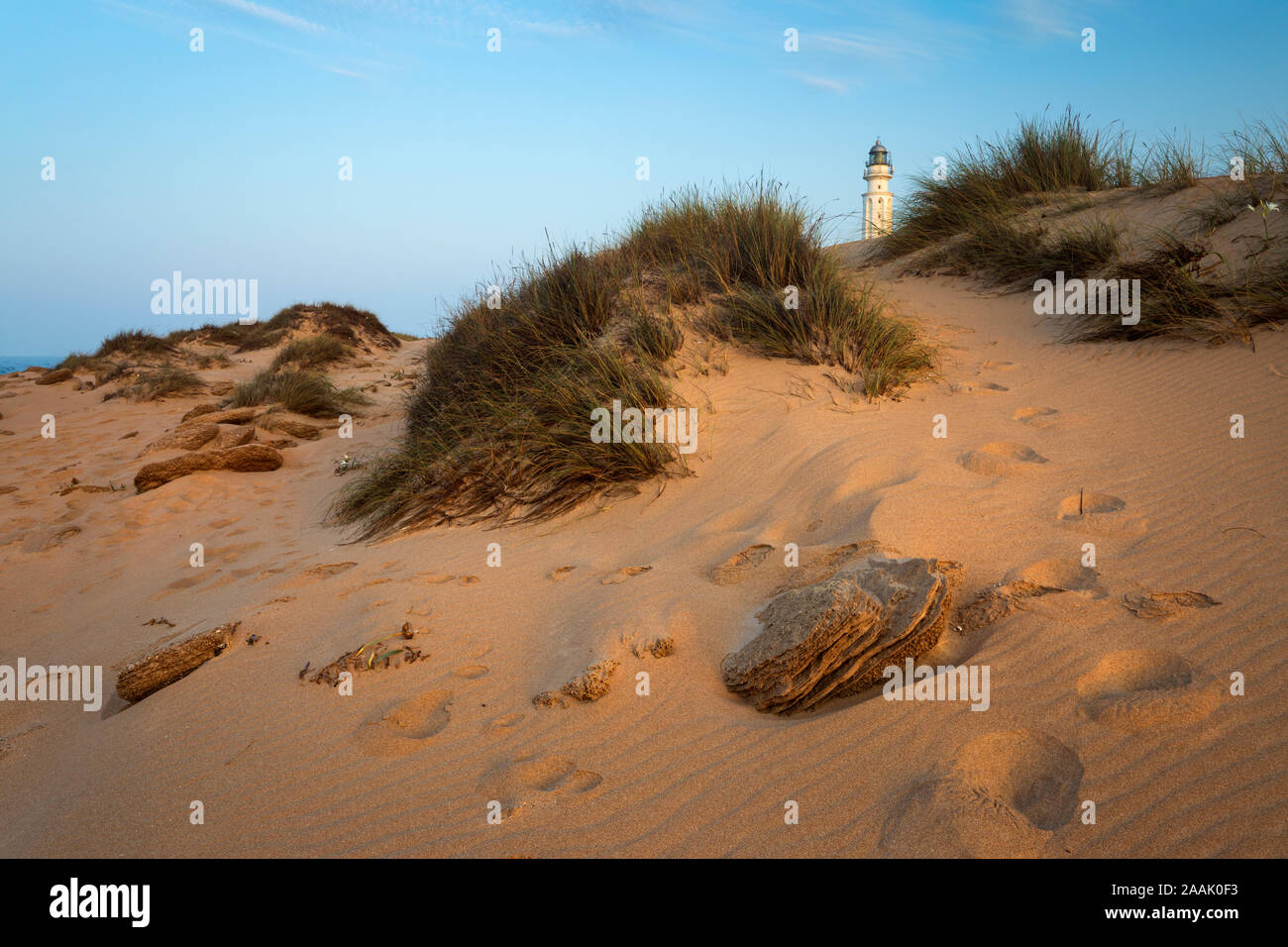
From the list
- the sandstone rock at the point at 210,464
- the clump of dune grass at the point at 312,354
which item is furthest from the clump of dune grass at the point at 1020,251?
the clump of dune grass at the point at 312,354

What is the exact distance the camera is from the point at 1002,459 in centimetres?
412

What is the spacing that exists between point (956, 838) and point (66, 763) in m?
3.26

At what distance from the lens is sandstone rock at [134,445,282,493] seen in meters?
6.79

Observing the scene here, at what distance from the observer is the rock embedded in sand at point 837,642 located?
2.50 meters

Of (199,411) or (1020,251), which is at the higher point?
(1020,251)

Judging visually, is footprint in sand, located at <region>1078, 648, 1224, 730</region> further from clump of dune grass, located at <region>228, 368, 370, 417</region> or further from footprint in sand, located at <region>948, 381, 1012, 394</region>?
clump of dune grass, located at <region>228, 368, 370, 417</region>

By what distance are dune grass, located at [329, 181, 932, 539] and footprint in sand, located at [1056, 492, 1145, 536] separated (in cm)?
193

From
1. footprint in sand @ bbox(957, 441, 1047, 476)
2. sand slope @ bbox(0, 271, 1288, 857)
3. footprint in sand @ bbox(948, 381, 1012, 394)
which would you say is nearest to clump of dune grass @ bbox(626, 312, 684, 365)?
sand slope @ bbox(0, 271, 1288, 857)

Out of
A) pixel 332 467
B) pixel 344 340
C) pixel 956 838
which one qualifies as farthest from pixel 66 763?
pixel 344 340

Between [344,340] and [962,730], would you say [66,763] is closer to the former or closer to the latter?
[962,730]

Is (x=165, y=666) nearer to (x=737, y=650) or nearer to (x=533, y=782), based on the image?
(x=533, y=782)

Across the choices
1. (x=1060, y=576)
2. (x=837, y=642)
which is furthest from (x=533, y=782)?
(x=1060, y=576)

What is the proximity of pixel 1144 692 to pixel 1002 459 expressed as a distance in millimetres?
2135

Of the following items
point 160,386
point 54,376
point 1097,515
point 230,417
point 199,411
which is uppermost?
point 54,376
